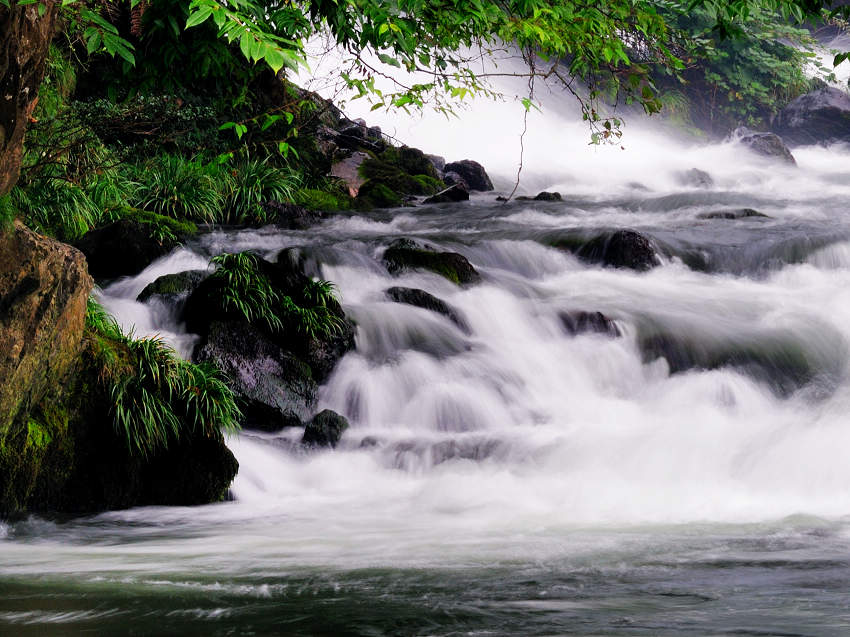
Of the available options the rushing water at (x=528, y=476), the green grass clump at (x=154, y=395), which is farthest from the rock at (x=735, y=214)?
the green grass clump at (x=154, y=395)

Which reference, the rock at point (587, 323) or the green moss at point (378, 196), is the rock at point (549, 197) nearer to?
the green moss at point (378, 196)

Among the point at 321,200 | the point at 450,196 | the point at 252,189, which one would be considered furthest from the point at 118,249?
the point at 450,196

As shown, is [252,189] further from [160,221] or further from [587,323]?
[587,323]

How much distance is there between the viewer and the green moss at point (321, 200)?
1455 cm

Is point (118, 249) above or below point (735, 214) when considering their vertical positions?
below

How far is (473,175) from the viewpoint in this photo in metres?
19.6

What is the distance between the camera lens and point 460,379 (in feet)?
24.2

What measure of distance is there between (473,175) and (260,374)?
1353cm

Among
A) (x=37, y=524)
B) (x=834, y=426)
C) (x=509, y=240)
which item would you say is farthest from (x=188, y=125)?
(x=834, y=426)

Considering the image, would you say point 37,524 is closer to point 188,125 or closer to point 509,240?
point 509,240

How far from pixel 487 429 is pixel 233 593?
3.77 m

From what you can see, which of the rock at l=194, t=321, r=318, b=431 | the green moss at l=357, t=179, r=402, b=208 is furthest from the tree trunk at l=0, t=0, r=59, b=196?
the green moss at l=357, t=179, r=402, b=208

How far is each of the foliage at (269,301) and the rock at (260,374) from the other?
178mm

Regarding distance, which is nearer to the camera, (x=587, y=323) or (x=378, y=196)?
(x=587, y=323)
